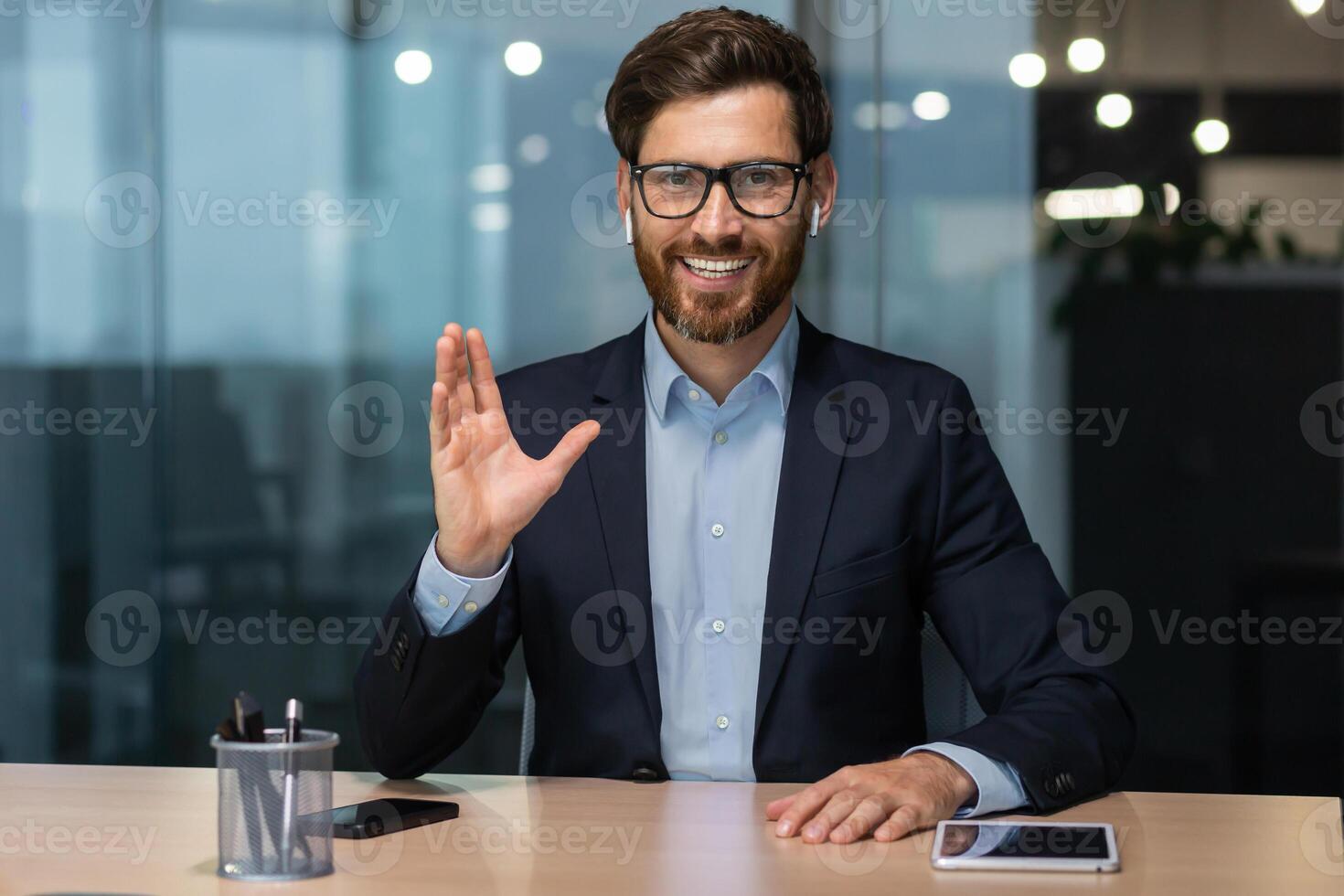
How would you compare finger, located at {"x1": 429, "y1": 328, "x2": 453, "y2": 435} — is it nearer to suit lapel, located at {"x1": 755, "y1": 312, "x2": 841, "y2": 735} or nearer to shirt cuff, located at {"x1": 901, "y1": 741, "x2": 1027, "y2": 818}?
suit lapel, located at {"x1": 755, "y1": 312, "x2": 841, "y2": 735}

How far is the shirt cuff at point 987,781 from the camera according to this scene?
158 cm

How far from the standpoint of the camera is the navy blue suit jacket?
195cm

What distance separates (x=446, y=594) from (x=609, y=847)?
0.45m

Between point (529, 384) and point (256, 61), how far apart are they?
180 cm

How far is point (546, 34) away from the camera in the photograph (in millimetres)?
3504

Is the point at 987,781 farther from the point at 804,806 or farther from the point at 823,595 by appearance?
the point at 823,595

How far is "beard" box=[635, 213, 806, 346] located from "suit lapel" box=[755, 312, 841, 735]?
0.43 ft

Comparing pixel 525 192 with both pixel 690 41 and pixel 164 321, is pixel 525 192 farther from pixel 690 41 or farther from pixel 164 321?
pixel 690 41

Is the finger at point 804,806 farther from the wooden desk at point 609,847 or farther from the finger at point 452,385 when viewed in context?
the finger at point 452,385

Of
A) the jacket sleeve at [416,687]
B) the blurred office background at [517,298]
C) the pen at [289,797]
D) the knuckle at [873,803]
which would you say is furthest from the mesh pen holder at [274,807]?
the blurred office background at [517,298]

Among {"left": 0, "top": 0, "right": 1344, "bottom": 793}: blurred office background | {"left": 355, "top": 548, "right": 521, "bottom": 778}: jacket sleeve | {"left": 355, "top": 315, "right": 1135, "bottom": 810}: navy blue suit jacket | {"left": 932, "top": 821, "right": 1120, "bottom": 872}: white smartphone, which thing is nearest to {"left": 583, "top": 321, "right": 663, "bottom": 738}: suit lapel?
{"left": 355, "top": 315, "right": 1135, "bottom": 810}: navy blue suit jacket

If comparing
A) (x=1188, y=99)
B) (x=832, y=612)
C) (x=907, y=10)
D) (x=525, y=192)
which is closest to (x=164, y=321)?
(x=525, y=192)

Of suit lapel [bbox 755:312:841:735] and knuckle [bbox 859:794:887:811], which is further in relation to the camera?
suit lapel [bbox 755:312:841:735]

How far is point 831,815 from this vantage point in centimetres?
147
